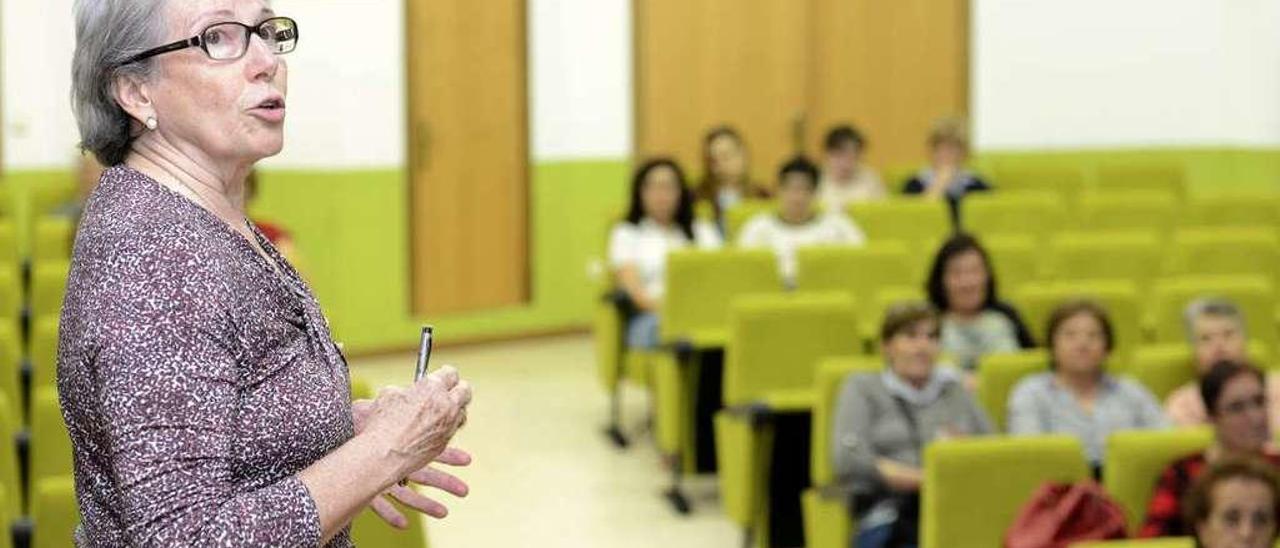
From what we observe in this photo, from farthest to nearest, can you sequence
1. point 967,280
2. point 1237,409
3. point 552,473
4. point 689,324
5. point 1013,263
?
point 1013,263 < point 552,473 < point 689,324 < point 967,280 < point 1237,409

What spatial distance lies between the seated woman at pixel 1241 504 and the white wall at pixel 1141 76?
6.40 m

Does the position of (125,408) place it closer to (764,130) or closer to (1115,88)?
(764,130)

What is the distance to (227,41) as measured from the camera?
1.51 m

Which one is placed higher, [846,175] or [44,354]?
[846,175]

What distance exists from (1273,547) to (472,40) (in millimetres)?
5291

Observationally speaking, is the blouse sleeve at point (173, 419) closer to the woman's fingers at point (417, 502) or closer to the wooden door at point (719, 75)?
the woman's fingers at point (417, 502)

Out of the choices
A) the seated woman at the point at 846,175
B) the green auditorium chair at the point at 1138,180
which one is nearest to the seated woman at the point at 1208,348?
the seated woman at the point at 846,175

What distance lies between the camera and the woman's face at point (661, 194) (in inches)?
270

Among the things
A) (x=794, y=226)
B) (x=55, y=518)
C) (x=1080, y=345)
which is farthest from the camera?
(x=794, y=226)

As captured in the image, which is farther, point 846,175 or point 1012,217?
point 846,175

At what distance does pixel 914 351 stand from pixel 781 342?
24.6 inches

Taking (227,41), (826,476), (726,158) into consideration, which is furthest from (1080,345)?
(227,41)

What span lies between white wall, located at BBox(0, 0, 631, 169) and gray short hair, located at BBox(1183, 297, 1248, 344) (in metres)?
3.77

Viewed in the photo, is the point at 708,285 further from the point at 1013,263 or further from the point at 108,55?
the point at 108,55
